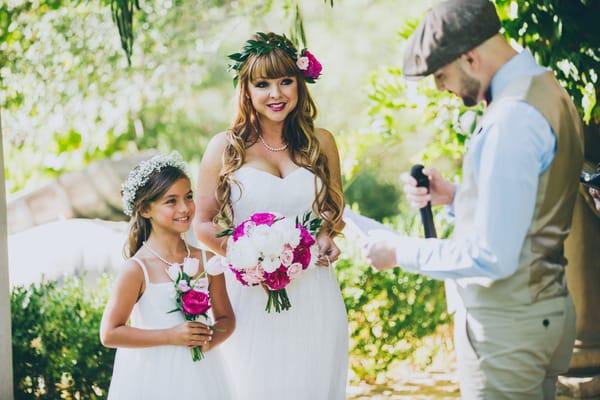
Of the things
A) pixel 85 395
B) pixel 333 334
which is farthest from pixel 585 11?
pixel 85 395

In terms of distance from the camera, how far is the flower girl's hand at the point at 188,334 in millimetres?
3615

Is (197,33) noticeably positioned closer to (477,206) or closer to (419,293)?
(419,293)

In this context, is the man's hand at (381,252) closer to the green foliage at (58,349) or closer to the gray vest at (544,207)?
the gray vest at (544,207)

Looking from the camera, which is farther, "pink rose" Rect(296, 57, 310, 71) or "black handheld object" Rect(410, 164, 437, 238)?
"pink rose" Rect(296, 57, 310, 71)

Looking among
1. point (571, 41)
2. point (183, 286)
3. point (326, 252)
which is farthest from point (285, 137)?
point (571, 41)

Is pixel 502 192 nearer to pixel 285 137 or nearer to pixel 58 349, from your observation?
pixel 285 137

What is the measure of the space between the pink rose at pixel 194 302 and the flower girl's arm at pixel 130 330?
6cm

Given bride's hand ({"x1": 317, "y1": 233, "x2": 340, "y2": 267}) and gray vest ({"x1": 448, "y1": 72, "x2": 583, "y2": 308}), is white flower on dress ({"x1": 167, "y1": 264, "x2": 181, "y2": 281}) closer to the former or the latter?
bride's hand ({"x1": 317, "y1": 233, "x2": 340, "y2": 267})

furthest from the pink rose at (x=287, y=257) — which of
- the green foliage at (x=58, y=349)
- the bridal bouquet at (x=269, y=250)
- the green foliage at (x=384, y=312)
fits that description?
the green foliage at (x=384, y=312)

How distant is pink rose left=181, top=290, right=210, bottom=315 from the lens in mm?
3600

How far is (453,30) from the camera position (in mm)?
2646

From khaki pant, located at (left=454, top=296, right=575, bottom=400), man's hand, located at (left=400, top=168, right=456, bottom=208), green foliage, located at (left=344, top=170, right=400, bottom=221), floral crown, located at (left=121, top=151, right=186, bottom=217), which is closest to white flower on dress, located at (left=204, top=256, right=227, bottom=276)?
floral crown, located at (left=121, top=151, right=186, bottom=217)

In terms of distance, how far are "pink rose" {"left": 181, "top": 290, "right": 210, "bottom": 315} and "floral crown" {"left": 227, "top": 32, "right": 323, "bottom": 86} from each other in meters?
1.03

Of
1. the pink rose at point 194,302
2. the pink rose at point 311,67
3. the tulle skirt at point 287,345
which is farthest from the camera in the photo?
the pink rose at point 311,67
